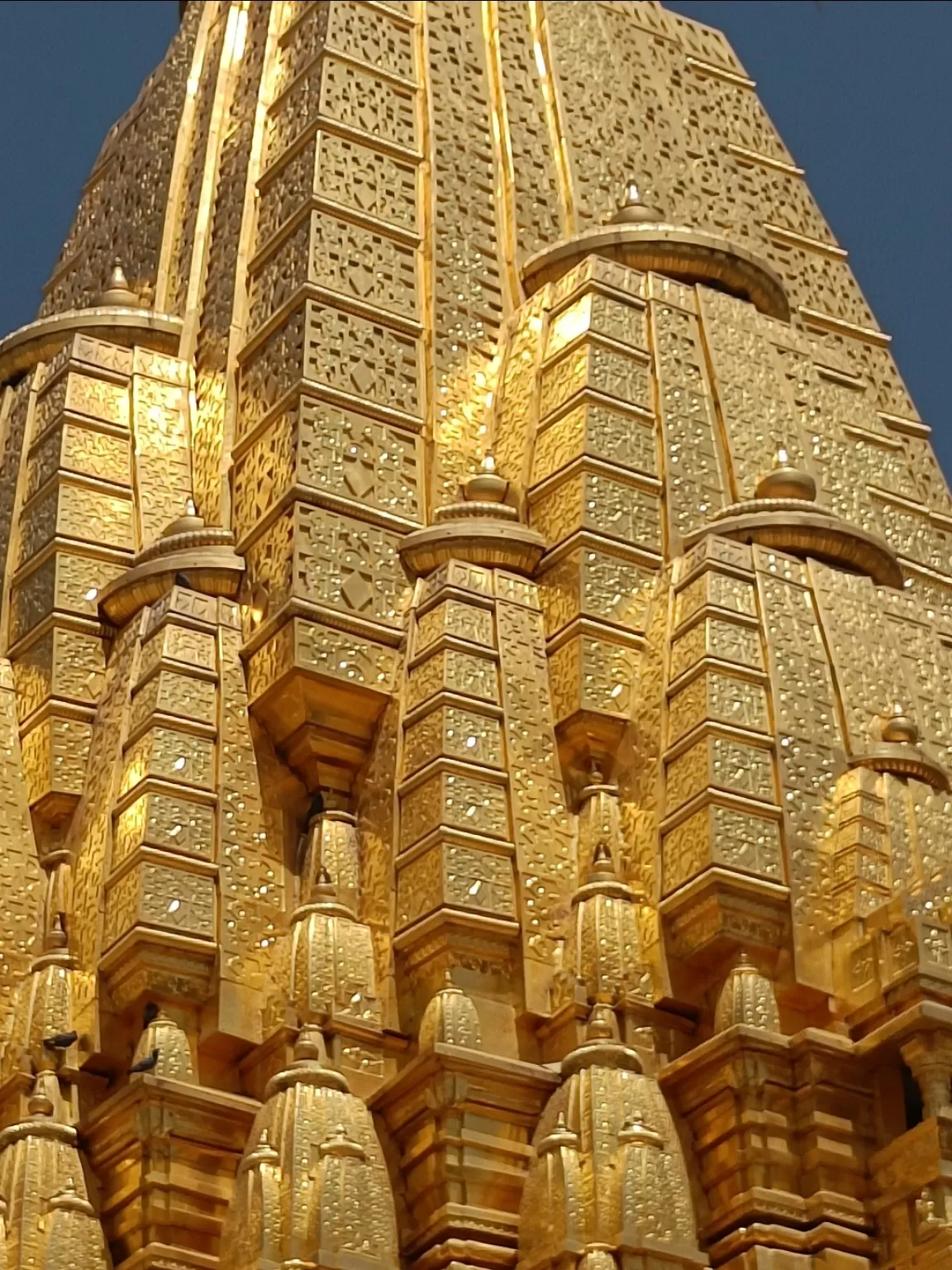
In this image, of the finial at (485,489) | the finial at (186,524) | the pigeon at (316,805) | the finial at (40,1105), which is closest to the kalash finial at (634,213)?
the finial at (485,489)

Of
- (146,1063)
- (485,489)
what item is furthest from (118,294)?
(146,1063)

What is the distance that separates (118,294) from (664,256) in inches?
158

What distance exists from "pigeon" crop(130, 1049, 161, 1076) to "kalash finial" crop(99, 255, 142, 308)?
23.9 ft

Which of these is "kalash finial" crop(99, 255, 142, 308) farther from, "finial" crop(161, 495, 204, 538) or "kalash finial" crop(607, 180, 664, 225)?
"kalash finial" crop(607, 180, 664, 225)

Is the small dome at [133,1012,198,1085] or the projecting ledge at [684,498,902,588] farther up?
the projecting ledge at [684,498,902,588]

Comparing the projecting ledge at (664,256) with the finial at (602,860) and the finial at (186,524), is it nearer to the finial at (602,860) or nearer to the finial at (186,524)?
the finial at (186,524)

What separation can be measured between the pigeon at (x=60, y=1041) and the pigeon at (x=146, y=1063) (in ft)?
1.36

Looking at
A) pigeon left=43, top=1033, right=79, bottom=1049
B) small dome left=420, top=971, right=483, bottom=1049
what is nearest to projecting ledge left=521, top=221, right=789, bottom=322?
small dome left=420, top=971, right=483, bottom=1049

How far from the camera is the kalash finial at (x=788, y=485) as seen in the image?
2464 centimetres

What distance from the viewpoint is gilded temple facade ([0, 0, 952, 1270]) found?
844 inches

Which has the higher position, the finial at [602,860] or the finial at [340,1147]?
the finial at [602,860]

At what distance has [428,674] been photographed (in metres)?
23.4

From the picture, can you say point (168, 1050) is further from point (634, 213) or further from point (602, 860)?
point (634, 213)

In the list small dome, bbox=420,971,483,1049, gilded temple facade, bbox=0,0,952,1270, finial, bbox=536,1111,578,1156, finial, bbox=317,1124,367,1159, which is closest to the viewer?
finial, bbox=317,1124,367,1159
